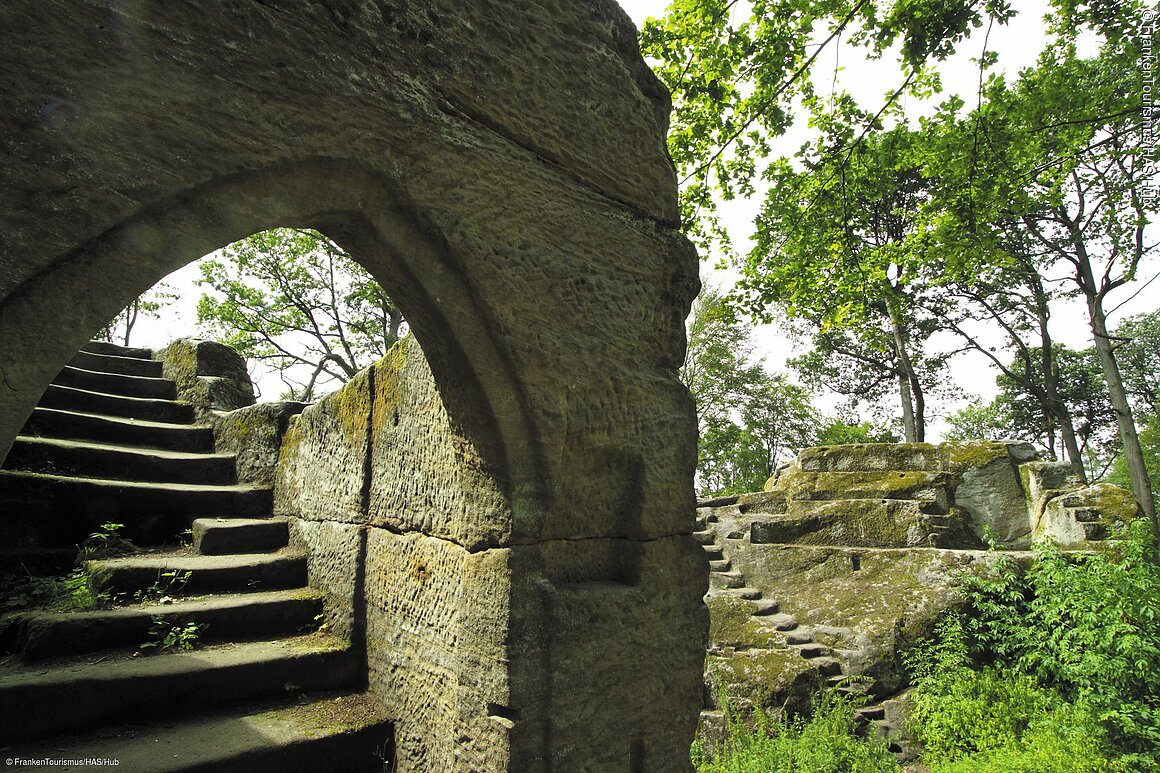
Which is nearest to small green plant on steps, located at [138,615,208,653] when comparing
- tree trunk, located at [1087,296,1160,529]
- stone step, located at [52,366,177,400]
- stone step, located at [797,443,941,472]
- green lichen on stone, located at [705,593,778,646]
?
stone step, located at [52,366,177,400]

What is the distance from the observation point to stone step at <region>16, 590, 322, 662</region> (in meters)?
2.41

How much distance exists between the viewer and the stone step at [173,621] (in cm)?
241

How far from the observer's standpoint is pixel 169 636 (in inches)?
102

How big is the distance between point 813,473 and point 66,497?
8.24 m

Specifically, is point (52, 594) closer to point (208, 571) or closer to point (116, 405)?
point (208, 571)

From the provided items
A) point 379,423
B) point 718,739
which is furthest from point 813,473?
point 379,423

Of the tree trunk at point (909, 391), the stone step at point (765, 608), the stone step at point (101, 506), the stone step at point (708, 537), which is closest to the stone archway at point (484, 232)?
the stone step at point (101, 506)

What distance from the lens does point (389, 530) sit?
8.92 feet

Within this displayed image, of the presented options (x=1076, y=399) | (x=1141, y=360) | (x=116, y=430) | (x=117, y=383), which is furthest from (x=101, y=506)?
(x=1141, y=360)

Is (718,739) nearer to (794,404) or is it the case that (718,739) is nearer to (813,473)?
(813,473)

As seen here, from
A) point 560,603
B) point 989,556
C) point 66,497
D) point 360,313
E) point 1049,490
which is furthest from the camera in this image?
point 360,313

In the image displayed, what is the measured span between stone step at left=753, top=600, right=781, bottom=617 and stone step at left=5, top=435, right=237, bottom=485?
5.34 m

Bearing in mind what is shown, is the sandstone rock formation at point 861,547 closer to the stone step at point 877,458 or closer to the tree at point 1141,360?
the stone step at point 877,458

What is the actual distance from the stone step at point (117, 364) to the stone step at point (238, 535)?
307 cm
